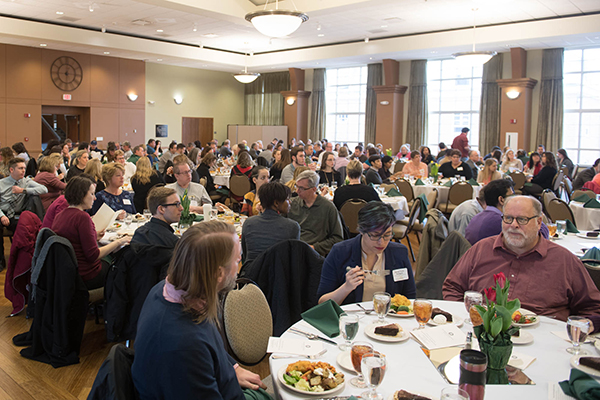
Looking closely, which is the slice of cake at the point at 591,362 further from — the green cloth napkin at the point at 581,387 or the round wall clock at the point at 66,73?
the round wall clock at the point at 66,73

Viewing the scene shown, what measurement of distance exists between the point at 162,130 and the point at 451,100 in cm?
1046

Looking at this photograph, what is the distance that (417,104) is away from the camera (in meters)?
16.5

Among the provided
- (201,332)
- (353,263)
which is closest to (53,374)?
(353,263)

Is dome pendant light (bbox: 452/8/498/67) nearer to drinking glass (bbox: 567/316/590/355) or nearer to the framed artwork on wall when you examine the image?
drinking glass (bbox: 567/316/590/355)

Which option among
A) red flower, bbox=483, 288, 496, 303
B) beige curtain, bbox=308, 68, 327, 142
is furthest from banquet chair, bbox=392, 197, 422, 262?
beige curtain, bbox=308, 68, 327, 142

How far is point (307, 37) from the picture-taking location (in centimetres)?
1469

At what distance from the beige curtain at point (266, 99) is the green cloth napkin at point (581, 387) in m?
18.9

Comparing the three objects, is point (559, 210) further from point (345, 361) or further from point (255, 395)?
point (255, 395)

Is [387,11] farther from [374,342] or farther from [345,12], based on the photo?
[374,342]

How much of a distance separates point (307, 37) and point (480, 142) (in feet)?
19.8

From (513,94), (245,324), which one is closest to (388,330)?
(245,324)

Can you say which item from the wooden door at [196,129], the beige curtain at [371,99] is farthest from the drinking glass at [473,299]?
the wooden door at [196,129]

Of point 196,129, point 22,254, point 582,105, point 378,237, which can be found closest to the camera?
point 378,237

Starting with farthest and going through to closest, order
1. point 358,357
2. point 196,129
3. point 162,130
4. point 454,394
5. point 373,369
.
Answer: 1. point 196,129
2. point 162,130
3. point 358,357
4. point 373,369
5. point 454,394
